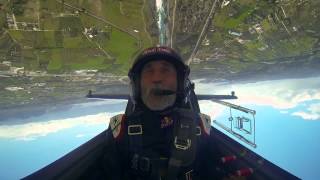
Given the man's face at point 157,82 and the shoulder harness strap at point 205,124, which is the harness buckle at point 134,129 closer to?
the man's face at point 157,82

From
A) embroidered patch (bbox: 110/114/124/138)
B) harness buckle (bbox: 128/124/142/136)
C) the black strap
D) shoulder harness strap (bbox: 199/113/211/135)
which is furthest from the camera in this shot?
shoulder harness strap (bbox: 199/113/211/135)

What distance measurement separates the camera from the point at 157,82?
8.91ft

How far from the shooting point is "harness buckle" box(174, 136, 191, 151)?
2367 mm

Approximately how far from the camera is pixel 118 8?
17.5 m

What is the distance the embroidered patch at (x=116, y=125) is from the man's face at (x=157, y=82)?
277 millimetres

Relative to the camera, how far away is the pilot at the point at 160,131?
7.79 ft

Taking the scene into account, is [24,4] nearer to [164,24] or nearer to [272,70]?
[164,24]

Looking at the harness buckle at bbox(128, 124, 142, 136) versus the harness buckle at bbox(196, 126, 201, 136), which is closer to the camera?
the harness buckle at bbox(128, 124, 142, 136)

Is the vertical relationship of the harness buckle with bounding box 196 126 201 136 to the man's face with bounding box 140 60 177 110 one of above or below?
below

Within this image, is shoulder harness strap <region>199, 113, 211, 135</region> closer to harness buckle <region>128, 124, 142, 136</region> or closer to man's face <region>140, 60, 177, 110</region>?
man's face <region>140, 60, 177, 110</region>

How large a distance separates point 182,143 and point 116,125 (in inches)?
24.3

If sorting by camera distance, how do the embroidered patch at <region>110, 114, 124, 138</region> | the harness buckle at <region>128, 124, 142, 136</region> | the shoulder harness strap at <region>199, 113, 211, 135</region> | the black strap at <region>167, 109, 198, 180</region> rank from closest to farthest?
the black strap at <region>167, 109, 198, 180</region> → the harness buckle at <region>128, 124, 142, 136</region> → the embroidered patch at <region>110, 114, 124, 138</region> → the shoulder harness strap at <region>199, 113, 211, 135</region>

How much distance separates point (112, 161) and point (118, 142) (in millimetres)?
168

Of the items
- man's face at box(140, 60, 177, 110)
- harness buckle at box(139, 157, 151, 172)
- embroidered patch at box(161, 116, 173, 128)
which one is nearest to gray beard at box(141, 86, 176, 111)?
man's face at box(140, 60, 177, 110)
